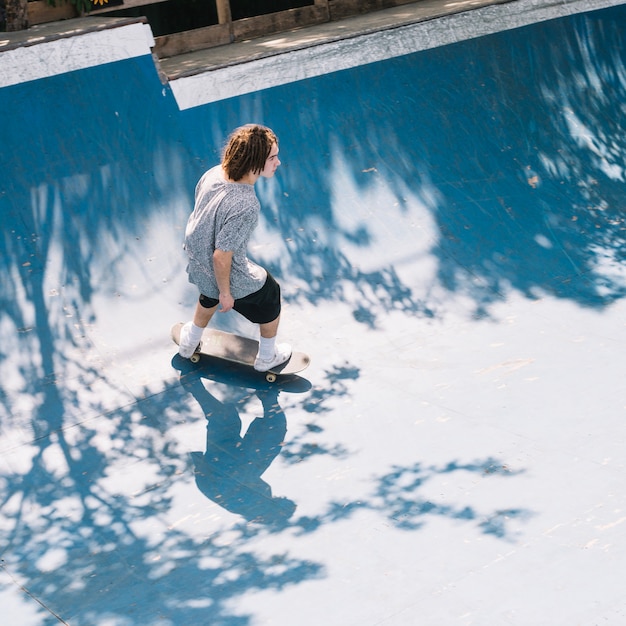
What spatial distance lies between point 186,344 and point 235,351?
31 cm

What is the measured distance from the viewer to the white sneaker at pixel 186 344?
5625mm

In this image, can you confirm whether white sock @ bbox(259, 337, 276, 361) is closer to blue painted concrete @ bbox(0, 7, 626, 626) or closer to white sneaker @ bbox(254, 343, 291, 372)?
white sneaker @ bbox(254, 343, 291, 372)

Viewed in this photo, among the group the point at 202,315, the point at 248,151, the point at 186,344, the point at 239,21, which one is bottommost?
the point at 186,344

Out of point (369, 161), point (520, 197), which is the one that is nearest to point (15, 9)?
point (369, 161)

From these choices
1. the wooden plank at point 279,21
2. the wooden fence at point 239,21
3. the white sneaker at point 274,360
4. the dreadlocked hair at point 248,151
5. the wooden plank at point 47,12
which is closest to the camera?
the dreadlocked hair at point 248,151

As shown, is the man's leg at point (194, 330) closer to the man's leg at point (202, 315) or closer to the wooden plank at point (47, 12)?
the man's leg at point (202, 315)

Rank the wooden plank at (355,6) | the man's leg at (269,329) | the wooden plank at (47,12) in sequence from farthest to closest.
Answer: the wooden plank at (355,6), the wooden plank at (47,12), the man's leg at (269,329)

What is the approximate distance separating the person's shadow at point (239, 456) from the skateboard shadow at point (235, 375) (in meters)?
0.06

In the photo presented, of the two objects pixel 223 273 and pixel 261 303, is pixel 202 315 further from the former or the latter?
pixel 223 273

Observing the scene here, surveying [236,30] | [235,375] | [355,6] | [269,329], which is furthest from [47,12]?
[269,329]

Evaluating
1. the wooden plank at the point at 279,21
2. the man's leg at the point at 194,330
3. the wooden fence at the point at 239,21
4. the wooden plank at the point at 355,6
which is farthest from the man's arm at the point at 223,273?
the wooden plank at the point at 355,6

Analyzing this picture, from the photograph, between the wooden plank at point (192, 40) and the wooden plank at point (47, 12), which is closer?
the wooden plank at point (47, 12)

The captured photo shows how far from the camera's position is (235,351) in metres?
5.70

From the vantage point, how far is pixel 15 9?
8594 millimetres
